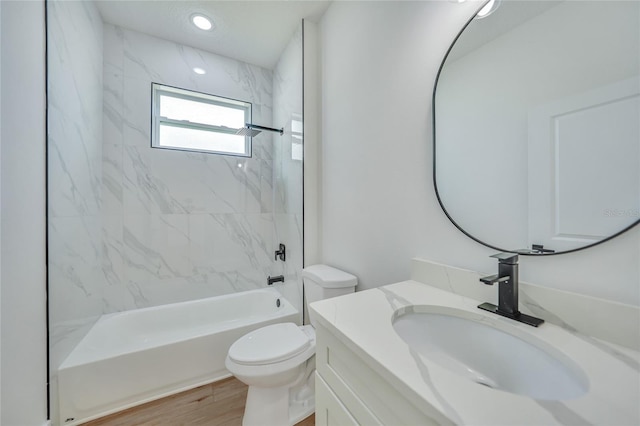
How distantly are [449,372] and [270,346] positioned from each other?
107 centimetres

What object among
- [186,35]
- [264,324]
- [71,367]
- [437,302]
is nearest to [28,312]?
[71,367]

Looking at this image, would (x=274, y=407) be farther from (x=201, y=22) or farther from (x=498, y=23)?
(x=201, y=22)

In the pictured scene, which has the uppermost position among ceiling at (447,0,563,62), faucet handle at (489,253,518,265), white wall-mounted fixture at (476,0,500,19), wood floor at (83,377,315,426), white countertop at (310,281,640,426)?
white wall-mounted fixture at (476,0,500,19)

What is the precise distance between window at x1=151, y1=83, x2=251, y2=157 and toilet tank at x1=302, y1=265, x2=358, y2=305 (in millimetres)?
1566

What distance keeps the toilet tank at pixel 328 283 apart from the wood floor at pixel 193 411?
0.69 meters

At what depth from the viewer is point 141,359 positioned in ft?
4.69

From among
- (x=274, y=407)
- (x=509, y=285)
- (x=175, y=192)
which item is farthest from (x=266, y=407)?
(x=175, y=192)

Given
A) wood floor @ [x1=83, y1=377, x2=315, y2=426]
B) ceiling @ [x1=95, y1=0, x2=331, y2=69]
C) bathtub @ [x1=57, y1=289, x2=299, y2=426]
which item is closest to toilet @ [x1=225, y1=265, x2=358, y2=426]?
wood floor @ [x1=83, y1=377, x2=315, y2=426]

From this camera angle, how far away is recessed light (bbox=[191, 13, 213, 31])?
182cm

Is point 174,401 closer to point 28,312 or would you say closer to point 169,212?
point 28,312

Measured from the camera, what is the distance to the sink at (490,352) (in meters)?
0.52

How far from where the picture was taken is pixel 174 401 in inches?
57.3

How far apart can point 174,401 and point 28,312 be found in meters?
0.93

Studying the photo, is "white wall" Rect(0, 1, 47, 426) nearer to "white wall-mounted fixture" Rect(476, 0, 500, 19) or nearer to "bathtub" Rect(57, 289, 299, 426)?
"bathtub" Rect(57, 289, 299, 426)
